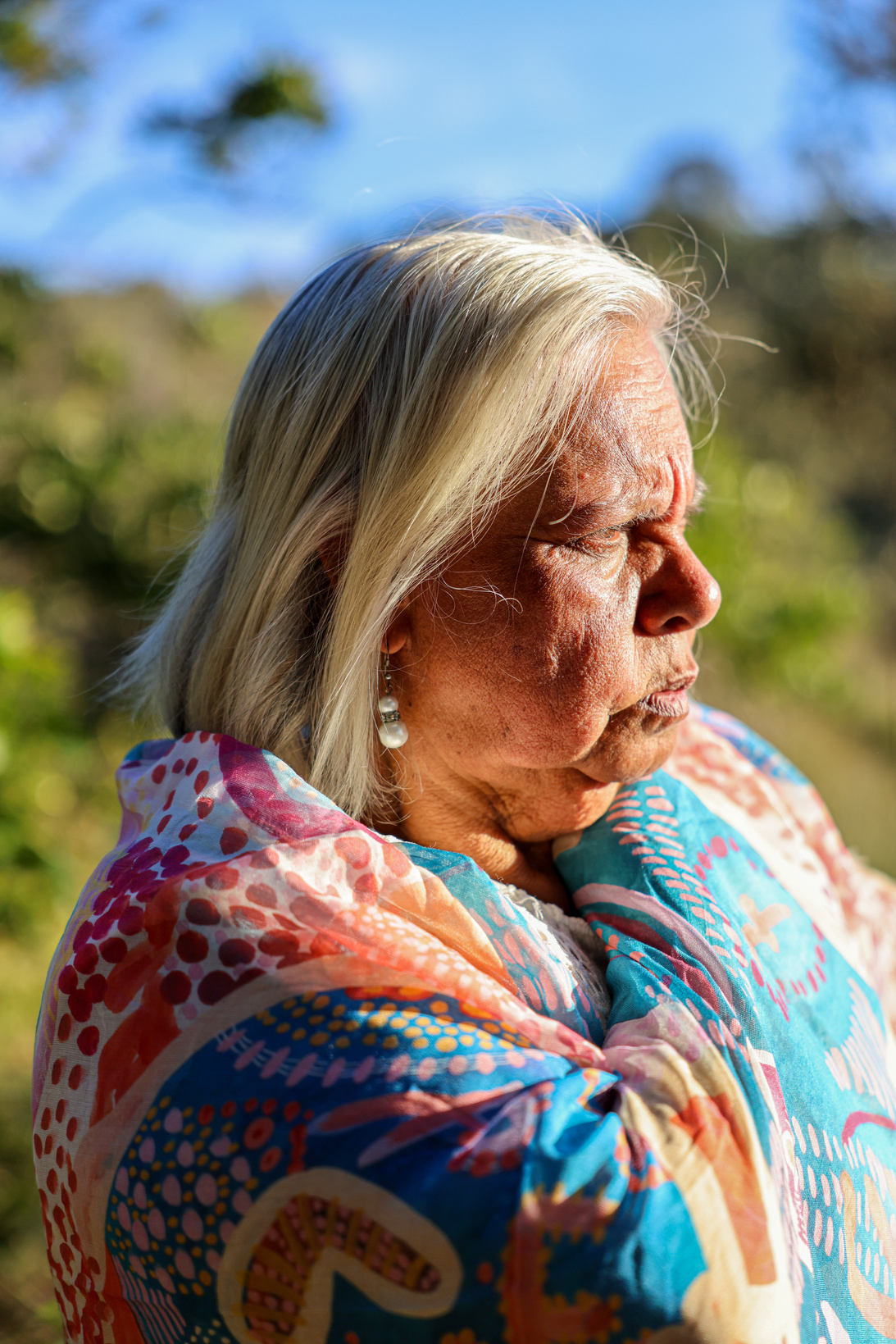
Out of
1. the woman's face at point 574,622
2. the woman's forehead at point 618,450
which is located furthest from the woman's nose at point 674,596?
the woman's forehead at point 618,450

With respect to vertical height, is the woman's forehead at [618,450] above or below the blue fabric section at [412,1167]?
above

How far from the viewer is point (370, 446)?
A: 1350mm

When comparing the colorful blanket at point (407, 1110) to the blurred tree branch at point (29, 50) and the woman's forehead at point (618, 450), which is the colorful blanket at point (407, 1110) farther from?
the blurred tree branch at point (29, 50)

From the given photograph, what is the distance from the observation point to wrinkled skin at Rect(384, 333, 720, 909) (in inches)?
53.0

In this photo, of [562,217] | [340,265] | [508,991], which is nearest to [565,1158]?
[508,991]

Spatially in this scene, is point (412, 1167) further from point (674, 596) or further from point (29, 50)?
point (29, 50)

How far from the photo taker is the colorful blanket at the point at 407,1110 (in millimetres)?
918

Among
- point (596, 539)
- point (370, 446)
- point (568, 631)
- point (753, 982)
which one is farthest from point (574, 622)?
point (753, 982)

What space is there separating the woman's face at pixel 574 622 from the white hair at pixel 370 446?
5cm

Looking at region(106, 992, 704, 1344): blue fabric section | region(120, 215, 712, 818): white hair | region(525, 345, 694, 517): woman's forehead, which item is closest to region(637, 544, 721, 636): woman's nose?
region(525, 345, 694, 517): woman's forehead

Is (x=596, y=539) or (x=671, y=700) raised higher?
(x=596, y=539)

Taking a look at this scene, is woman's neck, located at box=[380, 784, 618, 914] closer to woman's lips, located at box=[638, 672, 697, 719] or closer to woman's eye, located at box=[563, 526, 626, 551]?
woman's lips, located at box=[638, 672, 697, 719]

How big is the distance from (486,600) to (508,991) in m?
0.54

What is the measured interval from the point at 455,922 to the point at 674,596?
1.93 feet
